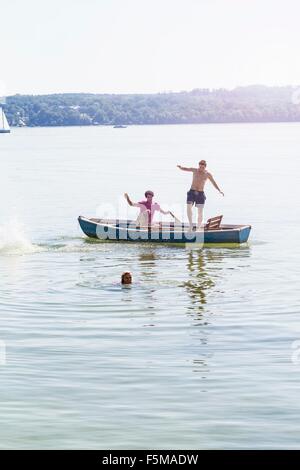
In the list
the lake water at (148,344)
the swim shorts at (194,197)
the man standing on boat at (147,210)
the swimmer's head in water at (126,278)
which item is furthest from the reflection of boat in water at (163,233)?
the swimmer's head in water at (126,278)

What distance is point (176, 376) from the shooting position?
15.3 meters

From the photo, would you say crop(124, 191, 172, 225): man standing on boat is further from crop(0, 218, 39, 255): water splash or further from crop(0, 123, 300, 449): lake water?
crop(0, 218, 39, 255): water splash

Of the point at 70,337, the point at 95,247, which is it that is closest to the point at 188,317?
the point at 70,337

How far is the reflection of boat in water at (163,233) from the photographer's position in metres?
30.8

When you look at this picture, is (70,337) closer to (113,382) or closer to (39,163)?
(113,382)

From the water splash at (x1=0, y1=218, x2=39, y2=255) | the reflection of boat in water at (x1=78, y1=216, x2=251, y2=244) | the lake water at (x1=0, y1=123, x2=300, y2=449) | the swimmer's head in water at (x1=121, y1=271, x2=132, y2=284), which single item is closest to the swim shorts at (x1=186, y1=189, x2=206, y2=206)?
the reflection of boat in water at (x1=78, y1=216, x2=251, y2=244)

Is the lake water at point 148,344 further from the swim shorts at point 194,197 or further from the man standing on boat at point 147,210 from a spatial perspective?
the swim shorts at point 194,197

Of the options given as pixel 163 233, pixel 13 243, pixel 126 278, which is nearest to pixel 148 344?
pixel 126 278

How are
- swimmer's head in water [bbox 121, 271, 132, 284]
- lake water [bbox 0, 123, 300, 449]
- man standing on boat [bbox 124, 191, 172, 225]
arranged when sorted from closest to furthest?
1. lake water [bbox 0, 123, 300, 449]
2. swimmer's head in water [bbox 121, 271, 132, 284]
3. man standing on boat [bbox 124, 191, 172, 225]

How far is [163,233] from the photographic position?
101ft

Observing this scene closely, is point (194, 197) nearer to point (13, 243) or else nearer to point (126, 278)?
point (13, 243)

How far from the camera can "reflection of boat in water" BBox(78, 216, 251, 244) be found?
30828mm

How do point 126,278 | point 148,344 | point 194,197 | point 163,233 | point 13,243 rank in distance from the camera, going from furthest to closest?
1. point 13,243
2. point 163,233
3. point 194,197
4. point 126,278
5. point 148,344

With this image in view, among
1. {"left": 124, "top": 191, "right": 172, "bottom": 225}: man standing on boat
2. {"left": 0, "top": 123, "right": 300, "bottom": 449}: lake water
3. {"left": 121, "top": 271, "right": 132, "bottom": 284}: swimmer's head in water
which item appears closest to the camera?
{"left": 0, "top": 123, "right": 300, "bottom": 449}: lake water
